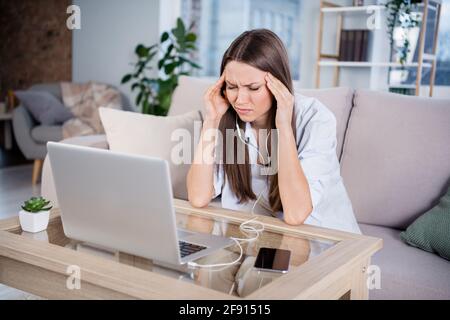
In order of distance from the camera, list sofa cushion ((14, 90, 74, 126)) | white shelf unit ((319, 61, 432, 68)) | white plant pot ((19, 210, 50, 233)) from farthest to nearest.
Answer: sofa cushion ((14, 90, 74, 126)), white shelf unit ((319, 61, 432, 68)), white plant pot ((19, 210, 50, 233))

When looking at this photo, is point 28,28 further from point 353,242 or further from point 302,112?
point 353,242

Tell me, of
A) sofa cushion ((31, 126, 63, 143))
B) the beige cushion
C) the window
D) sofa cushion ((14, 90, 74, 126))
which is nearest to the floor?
sofa cushion ((31, 126, 63, 143))

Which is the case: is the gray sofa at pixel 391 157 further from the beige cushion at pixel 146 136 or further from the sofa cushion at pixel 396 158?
the beige cushion at pixel 146 136

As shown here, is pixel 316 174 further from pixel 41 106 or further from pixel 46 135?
pixel 41 106

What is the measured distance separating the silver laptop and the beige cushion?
3.19 feet

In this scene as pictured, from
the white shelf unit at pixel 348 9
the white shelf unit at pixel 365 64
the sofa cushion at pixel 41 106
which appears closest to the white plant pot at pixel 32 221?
the white shelf unit at pixel 365 64

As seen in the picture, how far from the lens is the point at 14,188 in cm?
404

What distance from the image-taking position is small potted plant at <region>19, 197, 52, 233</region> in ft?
4.11

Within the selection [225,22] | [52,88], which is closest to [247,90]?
[52,88]

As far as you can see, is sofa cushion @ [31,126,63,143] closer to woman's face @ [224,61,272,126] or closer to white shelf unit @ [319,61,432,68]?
white shelf unit @ [319,61,432,68]

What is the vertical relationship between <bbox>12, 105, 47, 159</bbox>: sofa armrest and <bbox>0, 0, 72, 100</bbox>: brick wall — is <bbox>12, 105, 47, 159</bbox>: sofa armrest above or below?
below

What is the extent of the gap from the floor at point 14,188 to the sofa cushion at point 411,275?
2381 millimetres

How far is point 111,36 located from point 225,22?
6.60ft

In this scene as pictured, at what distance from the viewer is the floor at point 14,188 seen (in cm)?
341
